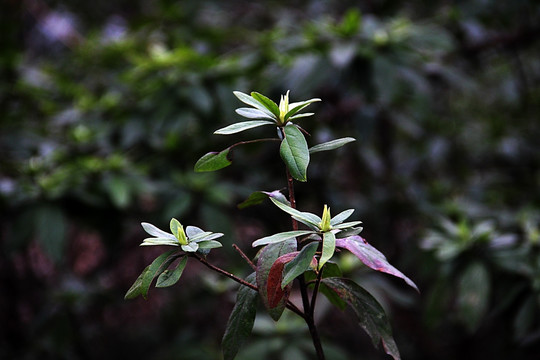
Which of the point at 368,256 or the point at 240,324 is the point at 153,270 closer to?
the point at 240,324

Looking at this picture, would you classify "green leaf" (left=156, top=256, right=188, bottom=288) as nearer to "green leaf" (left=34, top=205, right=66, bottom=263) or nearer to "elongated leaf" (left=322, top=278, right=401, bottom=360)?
"elongated leaf" (left=322, top=278, right=401, bottom=360)

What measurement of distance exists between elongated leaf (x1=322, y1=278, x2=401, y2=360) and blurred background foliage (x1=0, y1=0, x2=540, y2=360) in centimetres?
64

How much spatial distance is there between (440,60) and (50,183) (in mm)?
1535

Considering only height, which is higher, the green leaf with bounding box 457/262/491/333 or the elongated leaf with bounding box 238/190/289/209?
the elongated leaf with bounding box 238/190/289/209

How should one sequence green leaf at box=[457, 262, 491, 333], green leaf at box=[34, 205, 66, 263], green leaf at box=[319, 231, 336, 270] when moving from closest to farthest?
green leaf at box=[319, 231, 336, 270] < green leaf at box=[457, 262, 491, 333] < green leaf at box=[34, 205, 66, 263]

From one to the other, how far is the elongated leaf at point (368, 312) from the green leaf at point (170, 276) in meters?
0.18

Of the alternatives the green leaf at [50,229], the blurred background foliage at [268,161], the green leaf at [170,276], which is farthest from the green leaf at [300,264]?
the green leaf at [50,229]

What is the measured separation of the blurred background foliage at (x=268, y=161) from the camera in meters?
1.37

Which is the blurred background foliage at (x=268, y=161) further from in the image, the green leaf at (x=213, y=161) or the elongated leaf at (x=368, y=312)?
the green leaf at (x=213, y=161)

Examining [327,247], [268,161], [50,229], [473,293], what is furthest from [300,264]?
[268,161]

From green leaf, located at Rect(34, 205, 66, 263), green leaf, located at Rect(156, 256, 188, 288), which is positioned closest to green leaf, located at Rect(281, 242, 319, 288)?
green leaf, located at Rect(156, 256, 188, 288)

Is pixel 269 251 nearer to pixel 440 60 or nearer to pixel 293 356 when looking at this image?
pixel 293 356

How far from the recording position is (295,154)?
1.89 ft

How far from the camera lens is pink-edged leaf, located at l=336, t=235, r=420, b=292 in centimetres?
55
